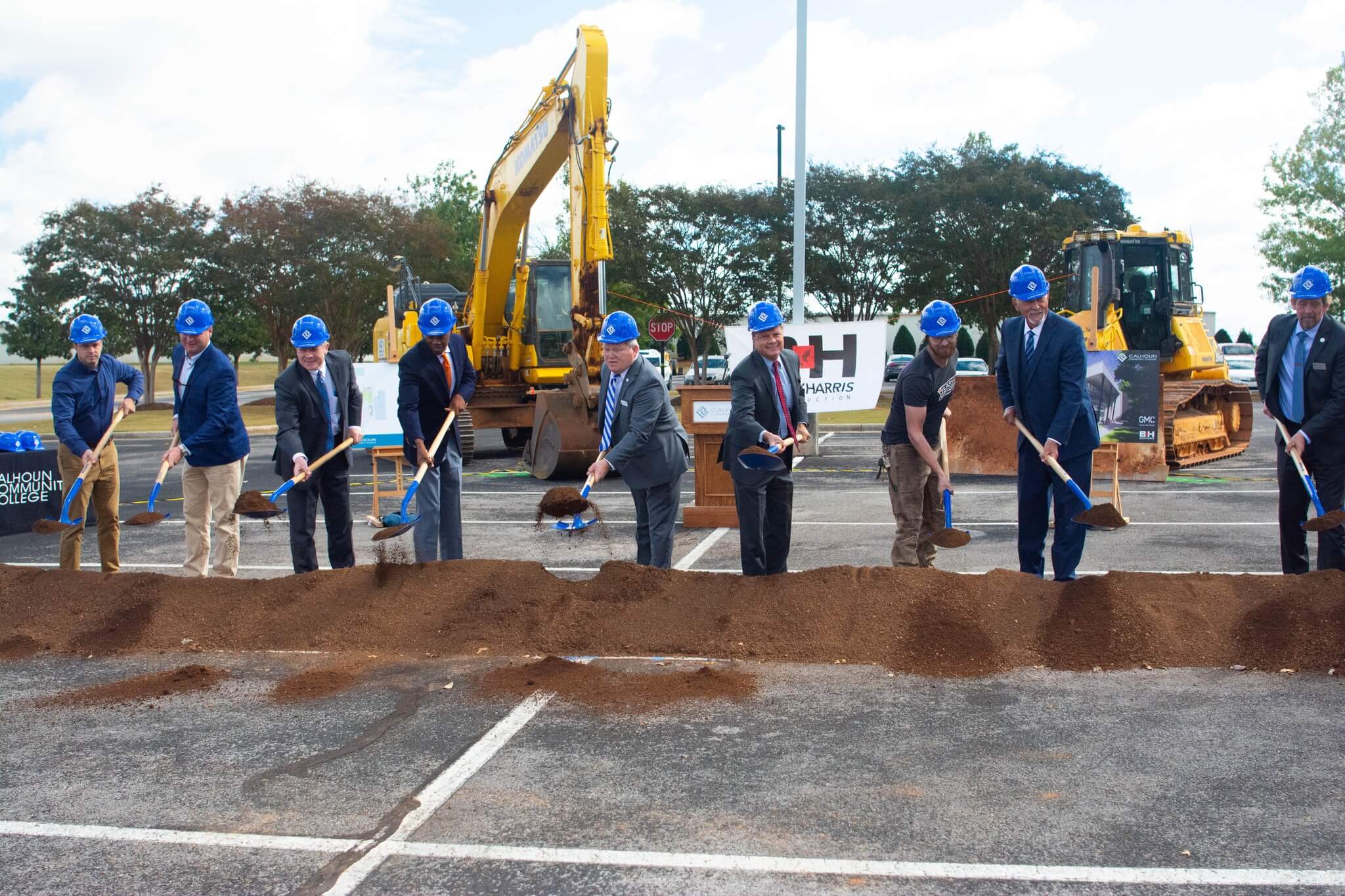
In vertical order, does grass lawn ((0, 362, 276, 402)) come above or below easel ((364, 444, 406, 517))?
above

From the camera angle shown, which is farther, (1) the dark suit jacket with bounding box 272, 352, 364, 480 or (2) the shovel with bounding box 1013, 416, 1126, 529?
(1) the dark suit jacket with bounding box 272, 352, 364, 480

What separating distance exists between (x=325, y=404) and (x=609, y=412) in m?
1.96

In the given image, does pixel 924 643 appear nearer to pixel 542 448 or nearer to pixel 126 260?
pixel 542 448

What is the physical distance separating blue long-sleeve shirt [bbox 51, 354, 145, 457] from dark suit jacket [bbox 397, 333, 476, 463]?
1978mm

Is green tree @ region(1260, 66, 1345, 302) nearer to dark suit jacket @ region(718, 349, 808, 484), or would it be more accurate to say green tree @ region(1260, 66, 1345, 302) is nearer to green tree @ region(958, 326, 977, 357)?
green tree @ region(958, 326, 977, 357)

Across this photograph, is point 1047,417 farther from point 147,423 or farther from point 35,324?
point 35,324

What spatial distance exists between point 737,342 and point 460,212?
3896cm

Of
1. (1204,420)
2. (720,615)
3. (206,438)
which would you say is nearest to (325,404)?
(206,438)

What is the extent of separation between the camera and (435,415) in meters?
7.47

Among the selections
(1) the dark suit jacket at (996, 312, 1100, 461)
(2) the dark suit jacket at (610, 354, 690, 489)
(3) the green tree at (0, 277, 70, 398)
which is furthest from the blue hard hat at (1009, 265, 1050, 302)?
(3) the green tree at (0, 277, 70, 398)

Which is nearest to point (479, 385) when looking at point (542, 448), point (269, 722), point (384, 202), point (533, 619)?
point (542, 448)

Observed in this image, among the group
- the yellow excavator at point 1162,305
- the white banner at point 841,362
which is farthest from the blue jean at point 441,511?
the yellow excavator at point 1162,305

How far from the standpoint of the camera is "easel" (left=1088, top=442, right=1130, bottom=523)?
10.1 meters

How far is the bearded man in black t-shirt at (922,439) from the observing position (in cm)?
691
